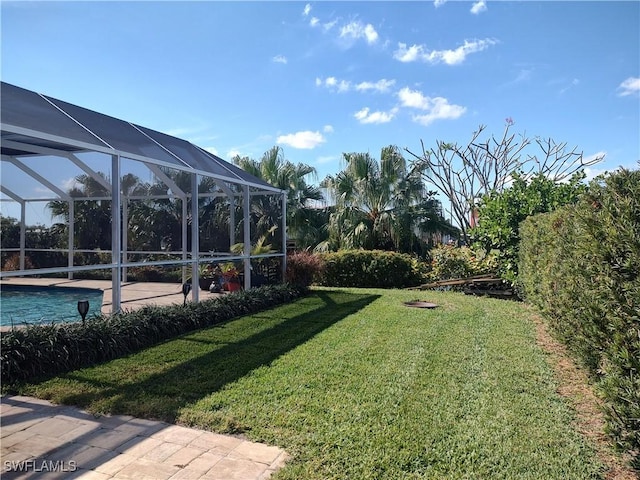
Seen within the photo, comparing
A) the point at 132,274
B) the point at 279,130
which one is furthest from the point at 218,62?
the point at 279,130

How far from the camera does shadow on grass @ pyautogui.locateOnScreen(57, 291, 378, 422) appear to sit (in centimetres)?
385

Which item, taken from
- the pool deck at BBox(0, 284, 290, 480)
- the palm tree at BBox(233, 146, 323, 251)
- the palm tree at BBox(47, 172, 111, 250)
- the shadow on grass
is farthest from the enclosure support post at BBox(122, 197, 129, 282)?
the pool deck at BBox(0, 284, 290, 480)

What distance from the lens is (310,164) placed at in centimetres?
1752

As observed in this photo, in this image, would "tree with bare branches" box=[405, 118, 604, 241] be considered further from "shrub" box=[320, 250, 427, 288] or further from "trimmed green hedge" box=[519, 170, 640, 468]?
"trimmed green hedge" box=[519, 170, 640, 468]

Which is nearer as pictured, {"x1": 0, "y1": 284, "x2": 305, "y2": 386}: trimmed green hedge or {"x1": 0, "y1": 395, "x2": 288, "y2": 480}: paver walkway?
{"x1": 0, "y1": 395, "x2": 288, "y2": 480}: paver walkway

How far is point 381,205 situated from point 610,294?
1207cm

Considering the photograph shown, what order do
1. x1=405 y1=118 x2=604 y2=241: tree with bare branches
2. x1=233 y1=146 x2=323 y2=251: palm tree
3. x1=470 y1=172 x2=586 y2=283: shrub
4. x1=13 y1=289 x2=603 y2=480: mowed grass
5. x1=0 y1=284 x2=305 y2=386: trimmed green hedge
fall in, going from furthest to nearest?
x1=405 y1=118 x2=604 y2=241: tree with bare branches → x1=233 y1=146 x2=323 y2=251: palm tree → x1=470 y1=172 x2=586 y2=283: shrub → x1=0 y1=284 x2=305 y2=386: trimmed green hedge → x1=13 y1=289 x2=603 y2=480: mowed grass

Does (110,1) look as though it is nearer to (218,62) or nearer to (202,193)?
(218,62)

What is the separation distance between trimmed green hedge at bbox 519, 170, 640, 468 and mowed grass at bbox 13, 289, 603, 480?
0.48 m

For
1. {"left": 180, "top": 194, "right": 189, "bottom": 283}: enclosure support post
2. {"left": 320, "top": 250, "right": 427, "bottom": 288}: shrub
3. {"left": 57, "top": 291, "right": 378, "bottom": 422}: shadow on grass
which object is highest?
{"left": 180, "top": 194, "right": 189, "bottom": 283}: enclosure support post

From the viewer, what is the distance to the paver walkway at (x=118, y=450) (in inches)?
108

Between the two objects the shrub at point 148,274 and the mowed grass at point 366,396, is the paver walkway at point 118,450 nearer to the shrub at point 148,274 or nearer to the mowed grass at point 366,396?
the mowed grass at point 366,396

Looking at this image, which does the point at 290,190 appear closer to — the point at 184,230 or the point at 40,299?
the point at 184,230

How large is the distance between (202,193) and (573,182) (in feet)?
30.6
